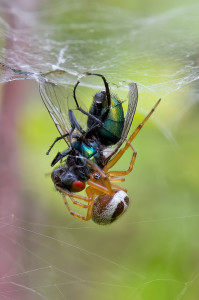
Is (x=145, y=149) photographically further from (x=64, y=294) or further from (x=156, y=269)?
(x=64, y=294)

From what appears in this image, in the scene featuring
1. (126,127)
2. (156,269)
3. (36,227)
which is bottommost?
(156,269)

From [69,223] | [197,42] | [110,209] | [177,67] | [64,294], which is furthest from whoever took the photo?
[197,42]

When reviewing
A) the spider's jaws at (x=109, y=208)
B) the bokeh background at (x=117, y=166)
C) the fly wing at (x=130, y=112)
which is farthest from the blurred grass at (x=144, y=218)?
the fly wing at (x=130, y=112)

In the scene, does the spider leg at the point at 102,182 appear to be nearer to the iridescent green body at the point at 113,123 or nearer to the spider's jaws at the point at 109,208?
the spider's jaws at the point at 109,208

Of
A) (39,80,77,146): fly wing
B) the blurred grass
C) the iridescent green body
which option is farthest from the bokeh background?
the iridescent green body

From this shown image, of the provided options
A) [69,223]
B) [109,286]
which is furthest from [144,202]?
[109,286]

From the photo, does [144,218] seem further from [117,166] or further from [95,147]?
[95,147]
